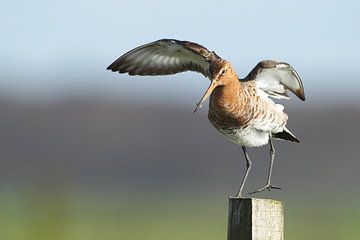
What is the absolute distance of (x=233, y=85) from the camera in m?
12.7

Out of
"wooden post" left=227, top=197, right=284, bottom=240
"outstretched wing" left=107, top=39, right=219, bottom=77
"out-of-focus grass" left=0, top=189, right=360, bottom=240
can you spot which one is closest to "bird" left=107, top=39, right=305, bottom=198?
"outstretched wing" left=107, top=39, right=219, bottom=77

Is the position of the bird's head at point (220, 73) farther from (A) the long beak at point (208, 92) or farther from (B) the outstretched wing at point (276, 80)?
(B) the outstretched wing at point (276, 80)

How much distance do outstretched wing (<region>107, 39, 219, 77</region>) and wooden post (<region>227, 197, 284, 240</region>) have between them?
374cm

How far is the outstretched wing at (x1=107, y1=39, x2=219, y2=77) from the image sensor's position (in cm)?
1312

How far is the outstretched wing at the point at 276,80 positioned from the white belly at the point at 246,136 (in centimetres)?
50

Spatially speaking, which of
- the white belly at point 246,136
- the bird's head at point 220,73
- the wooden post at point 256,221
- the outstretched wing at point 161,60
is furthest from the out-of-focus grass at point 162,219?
the wooden post at point 256,221

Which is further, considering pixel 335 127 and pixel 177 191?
pixel 335 127

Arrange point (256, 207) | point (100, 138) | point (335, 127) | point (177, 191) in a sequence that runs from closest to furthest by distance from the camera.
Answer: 1. point (256, 207)
2. point (177, 191)
3. point (335, 127)
4. point (100, 138)

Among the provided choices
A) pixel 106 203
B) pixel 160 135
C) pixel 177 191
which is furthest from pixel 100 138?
pixel 106 203

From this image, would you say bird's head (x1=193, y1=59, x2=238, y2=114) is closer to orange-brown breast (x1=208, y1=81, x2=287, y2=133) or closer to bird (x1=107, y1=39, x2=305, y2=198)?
bird (x1=107, y1=39, x2=305, y2=198)

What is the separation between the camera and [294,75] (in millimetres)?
12961

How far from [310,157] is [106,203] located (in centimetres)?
2868

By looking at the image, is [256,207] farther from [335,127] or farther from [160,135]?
[160,135]

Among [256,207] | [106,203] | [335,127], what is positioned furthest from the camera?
[335,127]
